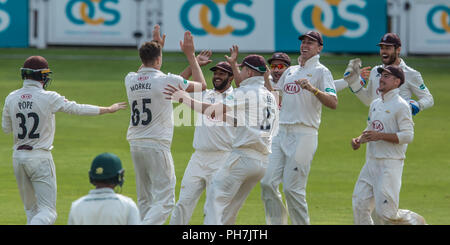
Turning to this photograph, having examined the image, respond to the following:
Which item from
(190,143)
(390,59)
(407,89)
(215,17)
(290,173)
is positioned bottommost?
(190,143)

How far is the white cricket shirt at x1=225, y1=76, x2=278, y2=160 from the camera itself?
1012cm

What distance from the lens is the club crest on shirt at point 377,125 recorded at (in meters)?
10.7

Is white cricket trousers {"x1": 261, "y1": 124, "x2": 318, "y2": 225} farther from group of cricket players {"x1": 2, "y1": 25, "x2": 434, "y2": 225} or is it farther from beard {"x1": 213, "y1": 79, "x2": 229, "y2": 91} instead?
beard {"x1": 213, "y1": 79, "x2": 229, "y2": 91}

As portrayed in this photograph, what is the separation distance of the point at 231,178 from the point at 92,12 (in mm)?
16812

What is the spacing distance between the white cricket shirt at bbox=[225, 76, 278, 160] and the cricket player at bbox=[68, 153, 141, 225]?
3.07 m

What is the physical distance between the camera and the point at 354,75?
1185 cm

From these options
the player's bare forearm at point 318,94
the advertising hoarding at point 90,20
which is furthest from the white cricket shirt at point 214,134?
the advertising hoarding at point 90,20

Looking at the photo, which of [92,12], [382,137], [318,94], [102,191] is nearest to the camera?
[102,191]

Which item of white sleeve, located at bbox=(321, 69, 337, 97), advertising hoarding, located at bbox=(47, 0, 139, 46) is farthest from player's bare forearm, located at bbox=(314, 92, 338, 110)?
advertising hoarding, located at bbox=(47, 0, 139, 46)

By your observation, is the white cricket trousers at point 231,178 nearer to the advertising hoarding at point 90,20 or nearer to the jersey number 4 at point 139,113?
the jersey number 4 at point 139,113

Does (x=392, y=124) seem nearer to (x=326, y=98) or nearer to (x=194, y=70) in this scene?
(x=326, y=98)

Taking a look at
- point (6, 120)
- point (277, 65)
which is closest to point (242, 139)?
point (277, 65)

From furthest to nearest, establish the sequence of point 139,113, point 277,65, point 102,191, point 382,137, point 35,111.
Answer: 1. point 277,65
2. point 139,113
3. point 382,137
4. point 35,111
5. point 102,191
